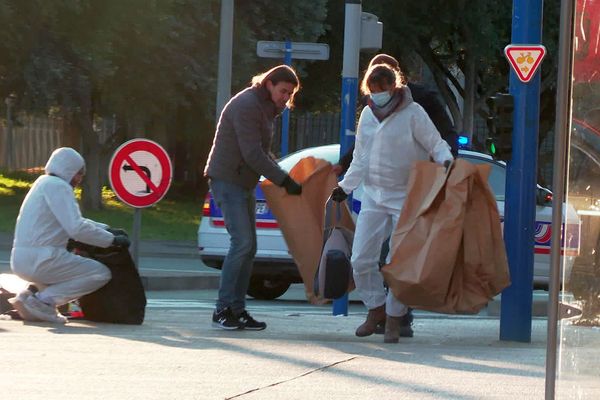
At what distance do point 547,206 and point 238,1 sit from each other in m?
17.6

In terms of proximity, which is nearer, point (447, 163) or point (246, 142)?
point (447, 163)

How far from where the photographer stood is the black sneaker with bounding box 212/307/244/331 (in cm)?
964

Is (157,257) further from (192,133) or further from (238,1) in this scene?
(192,133)

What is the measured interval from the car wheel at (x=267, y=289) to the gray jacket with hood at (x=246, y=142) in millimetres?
5190

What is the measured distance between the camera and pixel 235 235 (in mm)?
9594

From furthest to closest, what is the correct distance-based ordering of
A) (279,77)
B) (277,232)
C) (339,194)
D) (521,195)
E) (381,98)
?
1. (277,232)
2. (279,77)
3. (339,194)
4. (521,195)
5. (381,98)

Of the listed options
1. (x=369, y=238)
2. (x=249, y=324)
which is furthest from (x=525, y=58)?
(x=249, y=324)

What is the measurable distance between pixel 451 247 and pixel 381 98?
105 cm

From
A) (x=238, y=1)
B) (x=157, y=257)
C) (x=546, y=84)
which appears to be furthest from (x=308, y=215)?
(x=546, y=84)

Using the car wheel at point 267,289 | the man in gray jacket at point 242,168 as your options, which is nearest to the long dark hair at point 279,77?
the man in gray jacket at point 242,168

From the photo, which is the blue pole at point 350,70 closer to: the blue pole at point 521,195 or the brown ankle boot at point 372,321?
the brown ankle boot at point 372,321

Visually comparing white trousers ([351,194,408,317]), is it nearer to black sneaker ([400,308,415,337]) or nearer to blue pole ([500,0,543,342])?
black sneaker ([400,308,415,337])

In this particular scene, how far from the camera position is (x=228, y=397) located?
648cm

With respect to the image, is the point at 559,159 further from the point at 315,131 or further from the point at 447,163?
the point at 315,131
